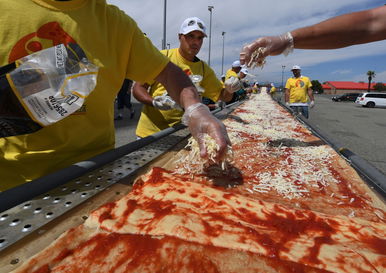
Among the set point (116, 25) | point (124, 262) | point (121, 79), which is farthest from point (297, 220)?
point (116, 25)

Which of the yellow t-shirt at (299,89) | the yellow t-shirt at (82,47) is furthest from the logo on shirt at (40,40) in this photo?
the yellow t-shirt at (299,89)

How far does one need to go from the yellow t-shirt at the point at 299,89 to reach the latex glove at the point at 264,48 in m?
8.14

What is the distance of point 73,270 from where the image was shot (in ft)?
3.04

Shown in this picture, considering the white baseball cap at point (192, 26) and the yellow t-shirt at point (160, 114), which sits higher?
the white baseball cap at point (192, 26)

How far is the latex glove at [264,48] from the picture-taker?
2.49 m

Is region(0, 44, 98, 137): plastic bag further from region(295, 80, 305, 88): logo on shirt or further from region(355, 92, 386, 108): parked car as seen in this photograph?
region(355, 92, 386, 108): parked car

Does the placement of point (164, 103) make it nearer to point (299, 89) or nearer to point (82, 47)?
point (82, 47)

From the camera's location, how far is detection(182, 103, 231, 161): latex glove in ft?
5.24

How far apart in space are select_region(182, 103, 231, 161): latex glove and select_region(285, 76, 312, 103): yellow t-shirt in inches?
364

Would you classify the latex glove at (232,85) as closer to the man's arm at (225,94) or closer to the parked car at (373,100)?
the man's arm at (225,94)

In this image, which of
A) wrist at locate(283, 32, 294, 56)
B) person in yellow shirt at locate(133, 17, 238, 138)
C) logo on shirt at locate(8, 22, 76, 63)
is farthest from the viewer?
person in yellow shirt at locate(133, 17, 238, 138)

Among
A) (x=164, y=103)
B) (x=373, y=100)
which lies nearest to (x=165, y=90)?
(x=164, y=103)

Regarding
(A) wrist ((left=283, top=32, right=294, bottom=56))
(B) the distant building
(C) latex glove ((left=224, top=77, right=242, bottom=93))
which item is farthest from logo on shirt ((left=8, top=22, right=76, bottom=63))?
(B) the distant building

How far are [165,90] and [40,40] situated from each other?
2.03 m
